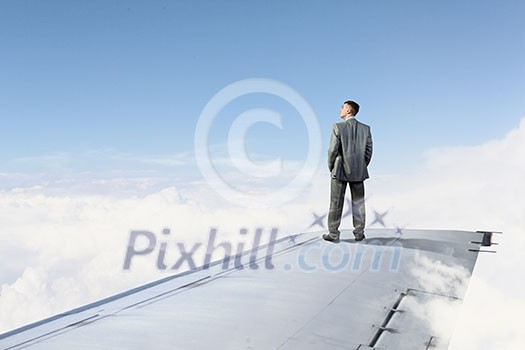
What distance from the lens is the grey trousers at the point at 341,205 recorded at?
22.9ft

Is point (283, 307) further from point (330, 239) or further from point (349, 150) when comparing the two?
point (349, 150)

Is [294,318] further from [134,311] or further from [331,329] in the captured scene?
[134,311]

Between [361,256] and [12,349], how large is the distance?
435 cm

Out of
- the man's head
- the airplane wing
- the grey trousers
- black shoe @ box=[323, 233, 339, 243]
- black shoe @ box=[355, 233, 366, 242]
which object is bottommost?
the airplane wing

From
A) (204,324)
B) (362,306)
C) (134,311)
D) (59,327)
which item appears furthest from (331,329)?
(59,327)

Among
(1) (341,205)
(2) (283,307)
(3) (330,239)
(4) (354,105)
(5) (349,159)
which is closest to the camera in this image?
(2) (283,307)

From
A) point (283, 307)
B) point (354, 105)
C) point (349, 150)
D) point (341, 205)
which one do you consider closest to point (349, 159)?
point (349, 150)

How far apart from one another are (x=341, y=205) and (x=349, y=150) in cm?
97

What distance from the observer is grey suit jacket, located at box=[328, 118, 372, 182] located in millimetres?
6773

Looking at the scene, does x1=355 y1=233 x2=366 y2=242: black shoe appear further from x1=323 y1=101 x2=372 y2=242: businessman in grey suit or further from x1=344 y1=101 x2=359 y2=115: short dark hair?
x1=344 y1=101 x2=359 y2=115: short dark hair

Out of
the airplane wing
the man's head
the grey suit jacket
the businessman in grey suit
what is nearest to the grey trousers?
the businessman in grey suit

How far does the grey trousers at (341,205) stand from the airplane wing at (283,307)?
101cm

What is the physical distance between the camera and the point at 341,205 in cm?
706

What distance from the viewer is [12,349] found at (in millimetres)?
3141
